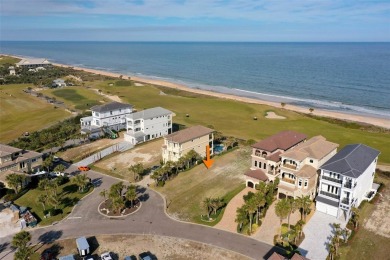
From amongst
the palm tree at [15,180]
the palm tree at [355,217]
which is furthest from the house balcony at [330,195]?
the palm tree at [15,180]

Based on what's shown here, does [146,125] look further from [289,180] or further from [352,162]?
[352,162]

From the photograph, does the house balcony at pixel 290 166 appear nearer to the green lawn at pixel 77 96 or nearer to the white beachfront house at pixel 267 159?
the white beachfront house at pixel 267 159

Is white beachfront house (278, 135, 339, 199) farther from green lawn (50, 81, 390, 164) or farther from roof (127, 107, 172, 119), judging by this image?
roof (127, 107, 172, 119)

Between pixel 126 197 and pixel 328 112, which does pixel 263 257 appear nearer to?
pixel 126 197

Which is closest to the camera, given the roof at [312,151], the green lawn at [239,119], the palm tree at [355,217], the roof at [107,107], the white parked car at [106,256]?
the white parked car at [106,256]

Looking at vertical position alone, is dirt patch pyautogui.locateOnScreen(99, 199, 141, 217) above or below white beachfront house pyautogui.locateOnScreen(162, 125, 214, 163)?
below

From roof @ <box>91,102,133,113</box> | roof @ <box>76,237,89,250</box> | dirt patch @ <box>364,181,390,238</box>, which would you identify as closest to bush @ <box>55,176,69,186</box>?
roof @ <box>76,237,89,250</box>

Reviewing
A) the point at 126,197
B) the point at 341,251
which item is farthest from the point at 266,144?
the point at 126,197
